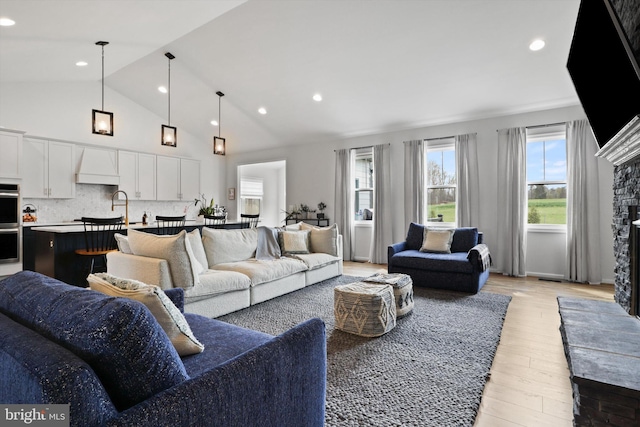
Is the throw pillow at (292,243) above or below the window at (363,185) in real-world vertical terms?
below

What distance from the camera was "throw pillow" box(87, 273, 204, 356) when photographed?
1388 millimetres

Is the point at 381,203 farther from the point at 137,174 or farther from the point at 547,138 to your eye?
the point at 137,174

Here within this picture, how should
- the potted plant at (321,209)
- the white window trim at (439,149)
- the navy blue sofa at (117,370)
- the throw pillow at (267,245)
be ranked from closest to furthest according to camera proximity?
the navy blue sofa at (117,370) → the throw pillow at (267,245) → the white window trim at (439,149) → the potted plant at (321,209)

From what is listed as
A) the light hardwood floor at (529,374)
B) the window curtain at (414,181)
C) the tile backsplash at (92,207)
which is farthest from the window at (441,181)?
the tile backsplash at (92,207)

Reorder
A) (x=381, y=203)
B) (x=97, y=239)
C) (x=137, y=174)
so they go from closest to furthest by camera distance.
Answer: (x=97, y=239)
(x=381, y=203)
(x=137, y=174)

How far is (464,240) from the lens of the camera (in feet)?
16.1

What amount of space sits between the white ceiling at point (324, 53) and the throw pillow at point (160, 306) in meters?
3.22

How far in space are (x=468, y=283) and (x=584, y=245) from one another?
2.10 meters

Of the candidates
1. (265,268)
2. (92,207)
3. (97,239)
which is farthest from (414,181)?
(92,207)

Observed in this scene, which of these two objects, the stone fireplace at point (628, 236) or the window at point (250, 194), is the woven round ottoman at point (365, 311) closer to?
the stone fireplace at point (628, 236)

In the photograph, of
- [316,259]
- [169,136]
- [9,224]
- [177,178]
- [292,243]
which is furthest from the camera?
[177,178]

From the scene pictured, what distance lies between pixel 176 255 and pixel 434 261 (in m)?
3.17

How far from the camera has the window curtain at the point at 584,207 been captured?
4781 millimetres

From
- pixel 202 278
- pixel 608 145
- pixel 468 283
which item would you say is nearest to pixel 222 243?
pixel 202 278
